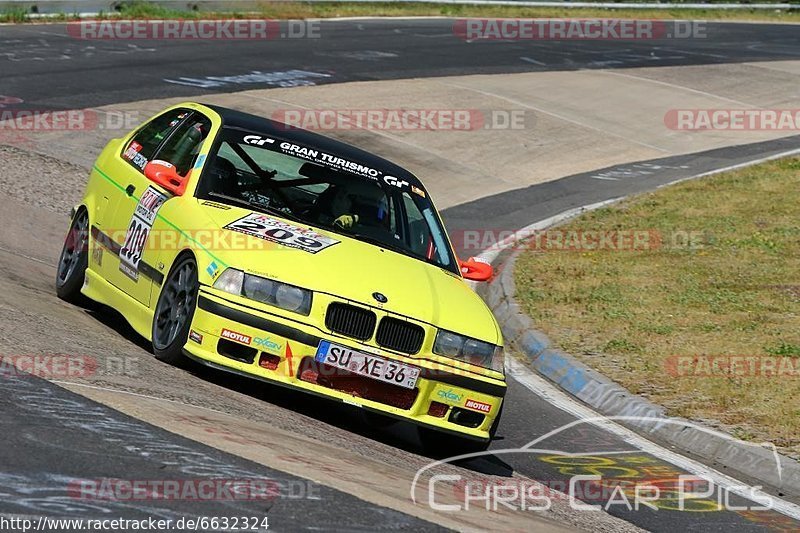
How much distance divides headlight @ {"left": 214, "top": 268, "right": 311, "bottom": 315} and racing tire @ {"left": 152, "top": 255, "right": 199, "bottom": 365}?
22 centimetres

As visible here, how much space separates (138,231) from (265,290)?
158 cm

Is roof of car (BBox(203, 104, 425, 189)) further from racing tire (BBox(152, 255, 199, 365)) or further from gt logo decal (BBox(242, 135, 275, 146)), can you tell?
racing tire (BBox(152, 255, 199, 365))

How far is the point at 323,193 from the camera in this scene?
8672 mm

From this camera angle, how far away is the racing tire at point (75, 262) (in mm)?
9484

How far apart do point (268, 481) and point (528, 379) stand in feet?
16.5

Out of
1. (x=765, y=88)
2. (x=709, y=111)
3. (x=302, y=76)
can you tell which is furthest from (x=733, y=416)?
(x=765, y=88)

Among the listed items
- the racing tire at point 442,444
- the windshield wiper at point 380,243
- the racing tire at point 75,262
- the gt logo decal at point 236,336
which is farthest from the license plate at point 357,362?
the racing tire at point 75,262

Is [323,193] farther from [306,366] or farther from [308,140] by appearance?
[306,366]

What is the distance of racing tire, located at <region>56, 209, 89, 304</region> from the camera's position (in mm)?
9484

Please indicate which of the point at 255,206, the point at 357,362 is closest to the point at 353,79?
the point at 255,206

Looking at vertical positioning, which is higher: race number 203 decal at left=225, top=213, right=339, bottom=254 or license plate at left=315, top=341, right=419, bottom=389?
race number 203 decal at left=225, top=213, right=339, bottom=254

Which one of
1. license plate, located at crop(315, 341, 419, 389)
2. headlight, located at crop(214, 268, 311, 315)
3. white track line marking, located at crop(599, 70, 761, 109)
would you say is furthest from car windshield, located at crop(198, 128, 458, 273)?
white track line marking, located at crop(599, 70, 761, 109)

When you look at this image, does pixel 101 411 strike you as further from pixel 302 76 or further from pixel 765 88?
pixel 765 88

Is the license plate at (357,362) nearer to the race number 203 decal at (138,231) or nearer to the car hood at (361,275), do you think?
the car hood at (361,275)
